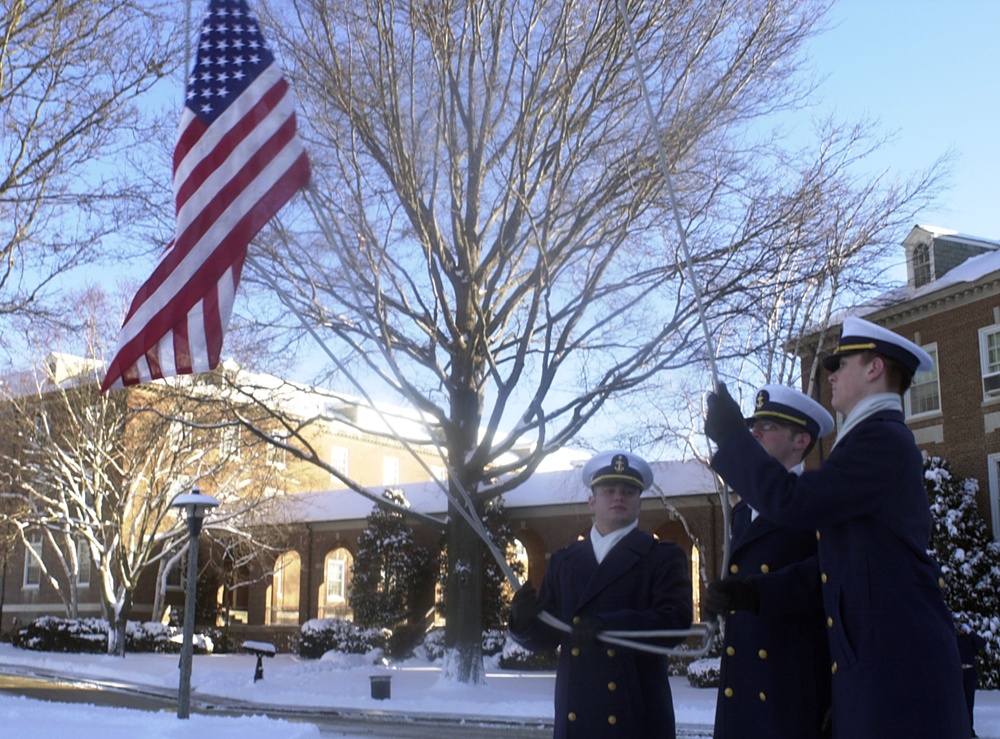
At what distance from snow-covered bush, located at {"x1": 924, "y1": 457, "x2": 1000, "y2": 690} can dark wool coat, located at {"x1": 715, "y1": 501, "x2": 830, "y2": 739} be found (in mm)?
17795

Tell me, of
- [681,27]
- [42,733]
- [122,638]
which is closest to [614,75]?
[681,27]

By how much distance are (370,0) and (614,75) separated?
4.17 meters

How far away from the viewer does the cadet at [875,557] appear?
A: 9.80 ft

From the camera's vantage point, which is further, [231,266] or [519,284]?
[519,284]

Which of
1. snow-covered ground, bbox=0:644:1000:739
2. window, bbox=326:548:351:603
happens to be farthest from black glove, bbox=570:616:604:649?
window, bbox=326:548:351:603

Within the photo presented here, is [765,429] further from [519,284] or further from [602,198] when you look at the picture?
[519,284]

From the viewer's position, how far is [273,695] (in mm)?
21078

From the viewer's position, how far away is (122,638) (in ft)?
100

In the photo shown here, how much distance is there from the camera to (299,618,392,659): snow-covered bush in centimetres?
2959

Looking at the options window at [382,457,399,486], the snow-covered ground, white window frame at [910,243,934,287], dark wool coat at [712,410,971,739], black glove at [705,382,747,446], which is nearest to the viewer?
dark wool coat at [712,410,971,739]

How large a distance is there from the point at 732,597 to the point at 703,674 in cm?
1935

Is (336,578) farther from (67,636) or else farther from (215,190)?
(215,190)

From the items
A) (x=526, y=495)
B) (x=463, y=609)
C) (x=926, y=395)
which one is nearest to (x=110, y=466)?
(x=526, y=495)

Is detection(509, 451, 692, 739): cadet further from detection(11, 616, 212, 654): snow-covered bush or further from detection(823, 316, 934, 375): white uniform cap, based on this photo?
detection(11, 616, 212, 654): snow-covered bush
